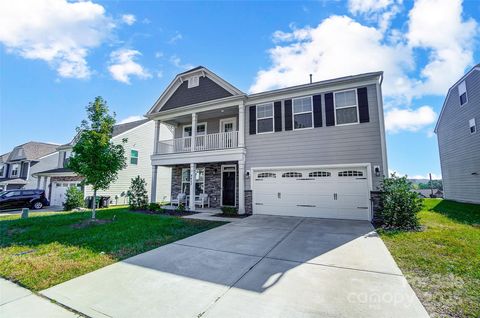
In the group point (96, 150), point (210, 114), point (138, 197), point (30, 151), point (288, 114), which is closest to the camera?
point (96, 150)

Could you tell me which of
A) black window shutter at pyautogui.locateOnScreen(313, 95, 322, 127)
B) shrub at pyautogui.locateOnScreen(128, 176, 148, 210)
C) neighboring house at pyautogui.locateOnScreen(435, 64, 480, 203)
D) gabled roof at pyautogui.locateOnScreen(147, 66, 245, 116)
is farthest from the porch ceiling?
neighboring house at pyautogui.locateOnScreen(435, 64, 480, 203)

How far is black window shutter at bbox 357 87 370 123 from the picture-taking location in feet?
29.8

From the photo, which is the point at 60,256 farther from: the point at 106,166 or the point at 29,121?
the point at 29,121

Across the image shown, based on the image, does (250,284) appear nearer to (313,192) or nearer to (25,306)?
(25,306)

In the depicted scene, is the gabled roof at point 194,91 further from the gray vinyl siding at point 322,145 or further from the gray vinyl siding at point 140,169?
the gray vinyl siding at point 140,169

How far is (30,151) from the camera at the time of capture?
24938 mm

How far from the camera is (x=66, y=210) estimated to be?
14.3m

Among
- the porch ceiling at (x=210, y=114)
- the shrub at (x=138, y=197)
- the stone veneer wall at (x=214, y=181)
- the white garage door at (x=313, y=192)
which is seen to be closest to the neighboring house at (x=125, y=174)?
the shrub at (x=138, y=197)

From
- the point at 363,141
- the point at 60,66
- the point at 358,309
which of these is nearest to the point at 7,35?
the point at 60,66

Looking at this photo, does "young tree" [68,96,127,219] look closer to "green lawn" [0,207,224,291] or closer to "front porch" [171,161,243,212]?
"green lawn" [0,207,224,291]

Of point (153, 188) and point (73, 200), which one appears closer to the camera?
point (153, 188)

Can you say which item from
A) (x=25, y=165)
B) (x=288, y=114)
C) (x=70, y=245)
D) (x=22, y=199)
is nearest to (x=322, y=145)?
(x=288, y=114)

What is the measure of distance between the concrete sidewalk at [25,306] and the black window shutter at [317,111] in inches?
389

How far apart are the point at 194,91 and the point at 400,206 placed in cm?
1177
